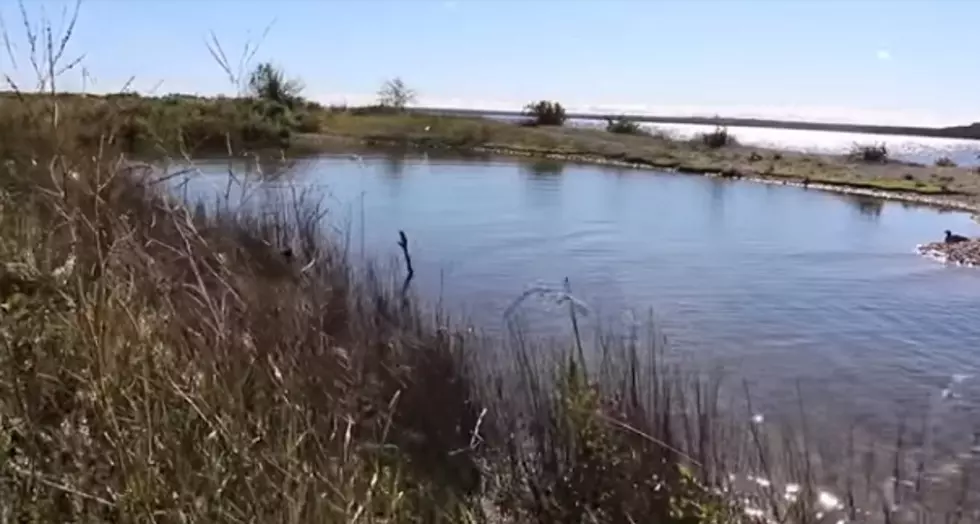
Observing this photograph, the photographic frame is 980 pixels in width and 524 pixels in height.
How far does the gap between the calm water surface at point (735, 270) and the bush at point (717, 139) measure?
51.1 feet

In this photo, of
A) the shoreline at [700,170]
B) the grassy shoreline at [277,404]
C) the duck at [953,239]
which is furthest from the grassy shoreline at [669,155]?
the grassy shoreline at [277,404]

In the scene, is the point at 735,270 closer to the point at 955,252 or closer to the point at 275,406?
the point at 955,252

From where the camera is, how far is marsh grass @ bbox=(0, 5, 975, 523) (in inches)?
156

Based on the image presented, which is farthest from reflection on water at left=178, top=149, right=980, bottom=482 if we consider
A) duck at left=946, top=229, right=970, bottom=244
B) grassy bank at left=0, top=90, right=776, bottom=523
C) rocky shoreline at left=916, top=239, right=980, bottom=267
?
grassy bank at left=0, top=90, right=776, bottom=523

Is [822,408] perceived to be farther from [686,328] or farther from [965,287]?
[965,287]

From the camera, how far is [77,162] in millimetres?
6492

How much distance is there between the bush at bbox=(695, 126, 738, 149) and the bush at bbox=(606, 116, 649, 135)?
440cm

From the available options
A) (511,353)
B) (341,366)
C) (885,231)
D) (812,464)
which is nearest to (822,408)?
(812,464)

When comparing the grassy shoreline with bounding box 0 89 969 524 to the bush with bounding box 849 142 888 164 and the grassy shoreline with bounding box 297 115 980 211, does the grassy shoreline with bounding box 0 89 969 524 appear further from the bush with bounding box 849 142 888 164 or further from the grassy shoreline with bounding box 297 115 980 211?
the bush with bounding box 849 142 888 164

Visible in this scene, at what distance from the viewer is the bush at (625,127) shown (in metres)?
51.1

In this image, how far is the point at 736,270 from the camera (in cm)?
1633

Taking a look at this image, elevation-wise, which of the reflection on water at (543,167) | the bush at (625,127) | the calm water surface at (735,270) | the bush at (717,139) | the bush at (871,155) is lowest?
the calm water surface at (735,270)

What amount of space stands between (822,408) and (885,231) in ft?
45.5

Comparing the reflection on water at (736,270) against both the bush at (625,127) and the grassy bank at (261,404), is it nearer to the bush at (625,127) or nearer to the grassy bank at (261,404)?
the grassy bank at (261,404)
